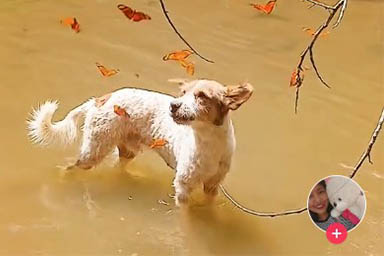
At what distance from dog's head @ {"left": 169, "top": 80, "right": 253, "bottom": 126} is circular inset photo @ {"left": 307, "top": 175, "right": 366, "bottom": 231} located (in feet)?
2.09

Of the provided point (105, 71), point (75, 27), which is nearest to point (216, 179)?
point (105, 71)

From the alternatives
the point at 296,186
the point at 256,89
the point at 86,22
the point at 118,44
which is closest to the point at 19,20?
the point at 86,22

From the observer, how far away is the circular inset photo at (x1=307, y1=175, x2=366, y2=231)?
2.09m

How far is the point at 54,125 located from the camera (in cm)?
329

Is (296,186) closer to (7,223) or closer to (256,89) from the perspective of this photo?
(256,89)

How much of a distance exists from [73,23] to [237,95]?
227cm

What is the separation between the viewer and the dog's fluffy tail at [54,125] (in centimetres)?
324

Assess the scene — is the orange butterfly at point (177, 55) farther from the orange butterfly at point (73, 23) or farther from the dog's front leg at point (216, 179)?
the dog's front leg at point (216, 179)

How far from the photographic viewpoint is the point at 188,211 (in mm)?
3057

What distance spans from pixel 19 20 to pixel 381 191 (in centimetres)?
273

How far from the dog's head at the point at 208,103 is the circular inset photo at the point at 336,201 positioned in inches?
25.1

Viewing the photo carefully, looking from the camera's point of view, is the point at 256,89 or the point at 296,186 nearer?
the point at 296,186

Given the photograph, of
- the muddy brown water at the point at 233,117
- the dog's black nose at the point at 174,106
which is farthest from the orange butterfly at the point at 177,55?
the dog's black nose at the point at 174,106

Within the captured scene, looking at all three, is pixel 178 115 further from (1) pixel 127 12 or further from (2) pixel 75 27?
(2) pixel 75 27
